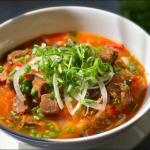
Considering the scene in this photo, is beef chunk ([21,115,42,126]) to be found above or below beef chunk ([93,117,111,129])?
above

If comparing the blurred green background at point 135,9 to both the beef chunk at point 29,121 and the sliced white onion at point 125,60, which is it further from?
the beef chunk at point 29,121

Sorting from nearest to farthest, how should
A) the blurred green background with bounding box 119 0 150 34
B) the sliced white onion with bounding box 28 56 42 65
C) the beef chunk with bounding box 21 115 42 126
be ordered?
the beef chunk with bounding box 21 115 42 126
the sliced white onion with bounding box 28 56 42 65
the blurred green background with bounding box 119 0 150 34

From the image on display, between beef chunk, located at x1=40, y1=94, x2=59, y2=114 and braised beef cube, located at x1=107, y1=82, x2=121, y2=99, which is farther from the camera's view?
braised beef cube, located at x1=107, y1=82, x2=121, y2=99

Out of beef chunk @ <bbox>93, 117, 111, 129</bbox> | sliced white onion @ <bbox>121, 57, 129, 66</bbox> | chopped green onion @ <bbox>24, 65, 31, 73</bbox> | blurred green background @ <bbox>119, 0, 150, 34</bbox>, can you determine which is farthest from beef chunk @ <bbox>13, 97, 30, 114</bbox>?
blurred green background @ <bbox>119, 0, 150, 34</bbox>

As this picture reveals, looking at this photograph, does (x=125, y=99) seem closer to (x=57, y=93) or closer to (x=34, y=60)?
(x=57, y=93)

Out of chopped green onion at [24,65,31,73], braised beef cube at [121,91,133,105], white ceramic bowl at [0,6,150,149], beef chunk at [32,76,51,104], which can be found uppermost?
white ceramic bowl at [0,6,150,149]

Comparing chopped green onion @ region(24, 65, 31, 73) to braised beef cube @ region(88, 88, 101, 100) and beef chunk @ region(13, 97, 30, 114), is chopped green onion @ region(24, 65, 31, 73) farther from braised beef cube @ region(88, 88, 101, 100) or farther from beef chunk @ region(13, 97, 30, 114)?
braised beef cube @ region(88, 88, 101, 100)

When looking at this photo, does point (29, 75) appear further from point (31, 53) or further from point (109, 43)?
point (109, 43)
